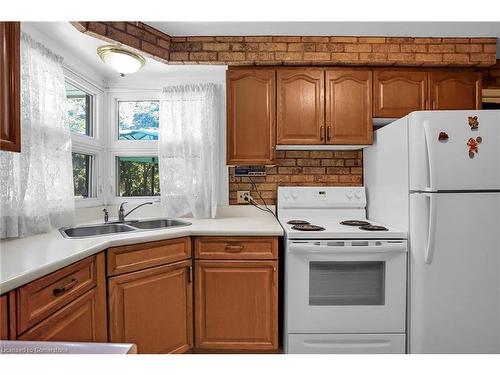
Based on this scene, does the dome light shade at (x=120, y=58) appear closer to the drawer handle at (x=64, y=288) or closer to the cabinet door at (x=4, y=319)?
the drawer handle at (x=64, y=288)

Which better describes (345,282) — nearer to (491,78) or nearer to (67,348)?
(67,348)

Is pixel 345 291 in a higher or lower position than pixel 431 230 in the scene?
lower

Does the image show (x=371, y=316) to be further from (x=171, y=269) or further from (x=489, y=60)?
(x=489, y=60)

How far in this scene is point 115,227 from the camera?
2115mm

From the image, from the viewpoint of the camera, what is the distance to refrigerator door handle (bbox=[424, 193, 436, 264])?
162 cm

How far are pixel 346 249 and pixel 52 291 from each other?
152 centimetres

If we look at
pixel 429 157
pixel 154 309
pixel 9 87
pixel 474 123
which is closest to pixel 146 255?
pixel 154 309

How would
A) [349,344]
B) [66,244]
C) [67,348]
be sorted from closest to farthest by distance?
[67,348] → [66,244] → [349,344]

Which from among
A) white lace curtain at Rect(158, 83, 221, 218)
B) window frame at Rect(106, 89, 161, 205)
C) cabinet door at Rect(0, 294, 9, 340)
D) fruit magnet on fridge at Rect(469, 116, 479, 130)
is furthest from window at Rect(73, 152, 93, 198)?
fruit magnet on fridge at Rect(469, 116, 479, 130)

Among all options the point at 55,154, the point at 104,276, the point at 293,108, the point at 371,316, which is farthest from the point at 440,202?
the point at 55,154

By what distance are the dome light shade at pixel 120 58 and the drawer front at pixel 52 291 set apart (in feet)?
4.07

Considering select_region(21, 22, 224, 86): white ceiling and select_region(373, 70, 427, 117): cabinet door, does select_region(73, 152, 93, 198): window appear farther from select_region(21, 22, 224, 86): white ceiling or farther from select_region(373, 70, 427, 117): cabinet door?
select_region(373, 70, 427, 117): cabinet door

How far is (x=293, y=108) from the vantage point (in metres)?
2.19

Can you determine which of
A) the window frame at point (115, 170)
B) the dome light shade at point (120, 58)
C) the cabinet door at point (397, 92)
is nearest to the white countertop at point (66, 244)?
the window frame at point (115, 170)
